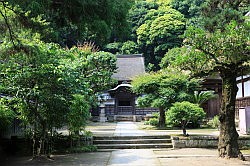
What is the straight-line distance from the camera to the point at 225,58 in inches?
312

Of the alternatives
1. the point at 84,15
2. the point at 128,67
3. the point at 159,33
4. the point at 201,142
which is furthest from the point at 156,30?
the point at 84,15

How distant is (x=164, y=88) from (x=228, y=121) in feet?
22.3

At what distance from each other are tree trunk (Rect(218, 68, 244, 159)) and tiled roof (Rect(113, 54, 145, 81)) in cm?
2284

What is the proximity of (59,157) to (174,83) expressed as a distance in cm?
765

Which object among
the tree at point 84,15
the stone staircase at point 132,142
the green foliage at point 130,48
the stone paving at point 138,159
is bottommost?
the stone paving at point 138,159

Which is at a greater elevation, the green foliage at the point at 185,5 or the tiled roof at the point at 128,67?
the green foliage at the point at 185,5

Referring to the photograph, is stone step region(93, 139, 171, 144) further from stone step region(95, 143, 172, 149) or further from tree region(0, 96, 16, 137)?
tree region(0, 96, 16, 137)

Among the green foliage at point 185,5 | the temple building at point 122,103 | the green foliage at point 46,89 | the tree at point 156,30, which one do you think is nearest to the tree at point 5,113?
the green foliage at point 46,89

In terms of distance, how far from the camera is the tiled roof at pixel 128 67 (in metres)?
32.3

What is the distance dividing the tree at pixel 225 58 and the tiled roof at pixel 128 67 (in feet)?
75.2

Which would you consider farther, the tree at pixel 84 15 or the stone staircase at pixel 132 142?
the stone staircase at pixel 132 142

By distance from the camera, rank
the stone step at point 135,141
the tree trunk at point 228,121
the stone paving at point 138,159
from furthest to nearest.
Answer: the stone step at point 135,141
the tree trunk at point 228,121
the stone paving at point 138,159

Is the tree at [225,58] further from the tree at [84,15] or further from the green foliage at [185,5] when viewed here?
the green foliage at [185,5]

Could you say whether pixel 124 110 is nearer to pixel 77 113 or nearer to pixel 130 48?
pixel 130 48
